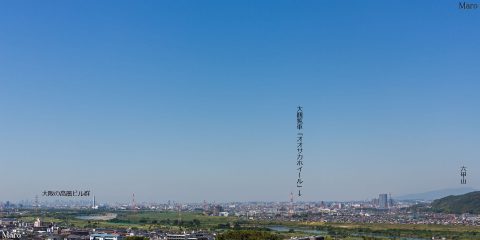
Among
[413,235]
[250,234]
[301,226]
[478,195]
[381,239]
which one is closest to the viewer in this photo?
[250,234]

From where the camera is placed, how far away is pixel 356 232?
35438 millimetres

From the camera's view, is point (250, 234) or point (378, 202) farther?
point (378, 202)

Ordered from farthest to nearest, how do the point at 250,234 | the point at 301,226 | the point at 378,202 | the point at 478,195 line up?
the point at 378,202 < the point at 478,195 < the point at 301,226 < the point at 250,234

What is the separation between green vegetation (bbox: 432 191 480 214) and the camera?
6399 centimetres

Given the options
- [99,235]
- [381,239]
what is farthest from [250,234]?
[381,239]

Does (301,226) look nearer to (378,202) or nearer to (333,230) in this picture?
(333,230)

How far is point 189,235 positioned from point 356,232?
13.1 m

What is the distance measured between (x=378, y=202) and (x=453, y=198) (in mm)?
29329

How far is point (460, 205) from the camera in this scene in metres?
68.4

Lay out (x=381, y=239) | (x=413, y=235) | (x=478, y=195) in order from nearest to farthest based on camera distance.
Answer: (x=381, y=239)
(x=413, y=235)
(x=478, y=195)

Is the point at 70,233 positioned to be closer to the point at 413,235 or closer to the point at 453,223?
the point at 413,235

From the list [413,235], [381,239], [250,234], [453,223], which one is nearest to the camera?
[250,234]

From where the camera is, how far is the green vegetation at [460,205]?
210 feet

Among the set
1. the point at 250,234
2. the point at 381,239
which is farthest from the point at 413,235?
the point at 250,234
